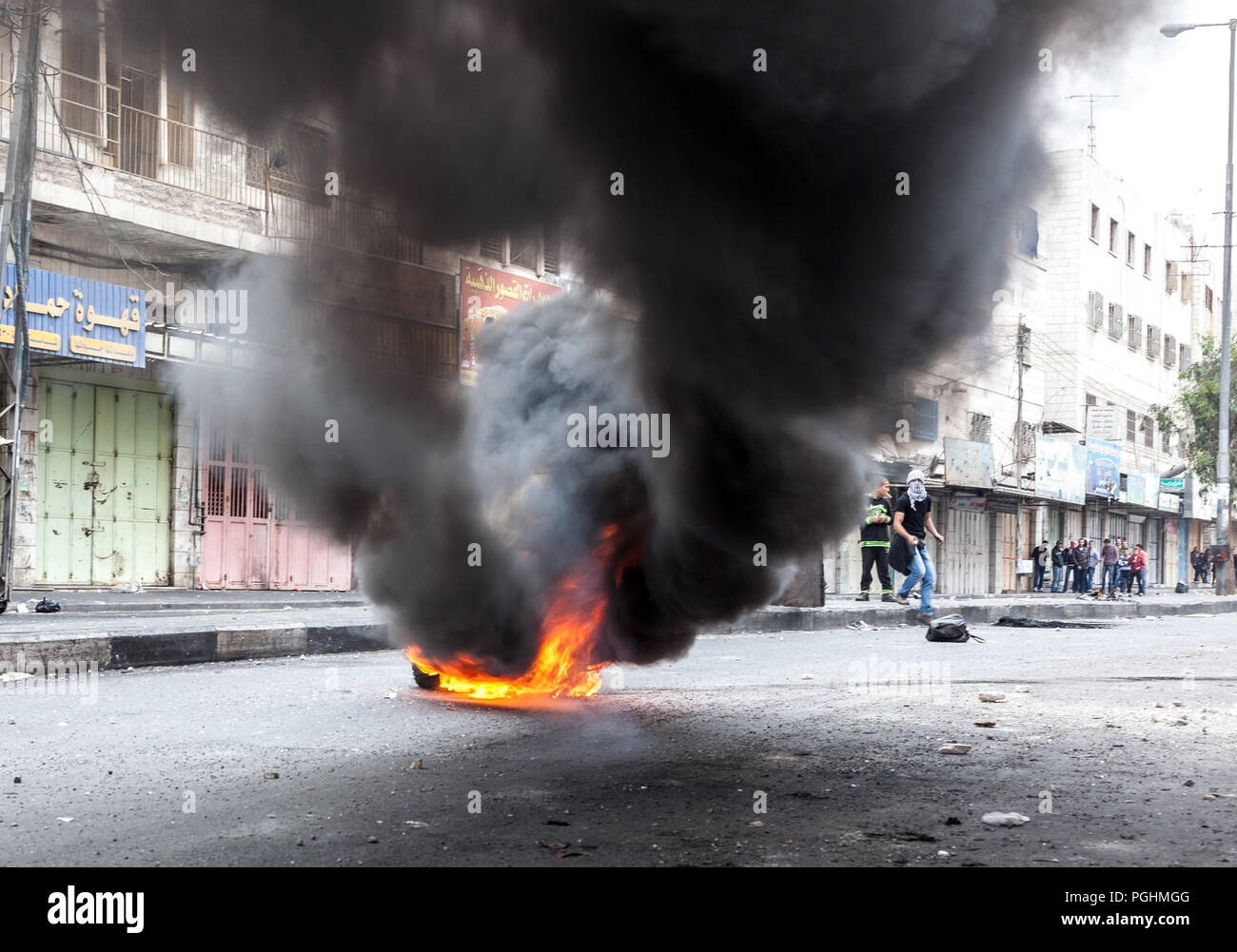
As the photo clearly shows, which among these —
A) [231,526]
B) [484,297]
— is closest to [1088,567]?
[231,526]

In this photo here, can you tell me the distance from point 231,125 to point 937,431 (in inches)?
126

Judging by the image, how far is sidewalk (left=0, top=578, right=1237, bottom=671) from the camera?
839 cm

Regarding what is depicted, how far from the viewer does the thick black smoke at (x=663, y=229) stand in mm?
3738

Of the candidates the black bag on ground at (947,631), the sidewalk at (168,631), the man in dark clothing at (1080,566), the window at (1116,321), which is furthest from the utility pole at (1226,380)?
the sidewalk at (168,631)

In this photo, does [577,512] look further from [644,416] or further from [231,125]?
[231,125]

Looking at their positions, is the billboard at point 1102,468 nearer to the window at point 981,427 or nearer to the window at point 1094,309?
the window at point 1094,309

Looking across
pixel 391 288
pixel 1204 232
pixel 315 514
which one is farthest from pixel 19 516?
pixel 1204 232

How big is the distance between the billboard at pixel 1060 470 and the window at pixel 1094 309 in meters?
4.10

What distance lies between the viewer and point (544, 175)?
4.33 metres

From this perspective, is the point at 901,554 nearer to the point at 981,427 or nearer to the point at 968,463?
the point at 968,463

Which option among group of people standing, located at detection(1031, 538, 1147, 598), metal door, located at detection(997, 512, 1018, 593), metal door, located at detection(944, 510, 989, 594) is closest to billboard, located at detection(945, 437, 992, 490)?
metal door, located at detection(944, 510, 989, 594)

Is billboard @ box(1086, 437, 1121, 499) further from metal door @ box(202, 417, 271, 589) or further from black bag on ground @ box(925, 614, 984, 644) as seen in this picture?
black bag on ground @ box(925, 614, 984, 644)

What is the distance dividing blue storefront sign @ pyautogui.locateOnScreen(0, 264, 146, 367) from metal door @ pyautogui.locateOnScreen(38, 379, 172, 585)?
1319mm

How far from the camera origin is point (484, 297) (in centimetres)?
499
